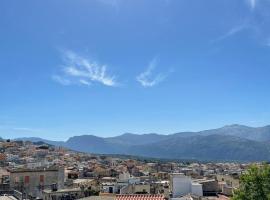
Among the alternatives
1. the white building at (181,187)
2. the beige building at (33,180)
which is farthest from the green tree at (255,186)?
the beige building at (33,180)

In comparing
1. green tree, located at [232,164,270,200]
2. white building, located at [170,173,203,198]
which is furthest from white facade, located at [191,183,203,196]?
green tree, located at [232,164,270,200]

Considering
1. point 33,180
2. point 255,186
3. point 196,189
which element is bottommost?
point 196,189

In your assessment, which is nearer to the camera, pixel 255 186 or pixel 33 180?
pixel 255 186

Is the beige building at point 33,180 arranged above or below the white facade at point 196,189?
above

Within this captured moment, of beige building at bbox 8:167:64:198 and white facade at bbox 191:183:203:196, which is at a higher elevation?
beige building at bbox 8:167:64:198

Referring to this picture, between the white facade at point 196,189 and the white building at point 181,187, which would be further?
the white facade at point 196,189

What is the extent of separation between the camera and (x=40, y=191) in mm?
67250

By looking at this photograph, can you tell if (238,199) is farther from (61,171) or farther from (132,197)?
(61,171)

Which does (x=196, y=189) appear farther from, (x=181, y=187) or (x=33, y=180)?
(x=33, y=180)

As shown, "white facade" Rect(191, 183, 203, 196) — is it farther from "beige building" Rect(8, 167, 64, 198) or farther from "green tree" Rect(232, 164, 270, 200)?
"beige building" Rect(8, 167, 64, 198)

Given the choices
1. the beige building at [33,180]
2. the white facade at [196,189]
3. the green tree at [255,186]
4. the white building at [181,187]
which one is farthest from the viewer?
the beige building at [33,180]

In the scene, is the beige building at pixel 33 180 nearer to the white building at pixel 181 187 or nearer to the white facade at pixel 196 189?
the white building at pixel 181 187

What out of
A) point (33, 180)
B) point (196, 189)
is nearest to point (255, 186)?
point (196, 189)

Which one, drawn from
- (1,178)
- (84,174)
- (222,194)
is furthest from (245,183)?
(84,174)
